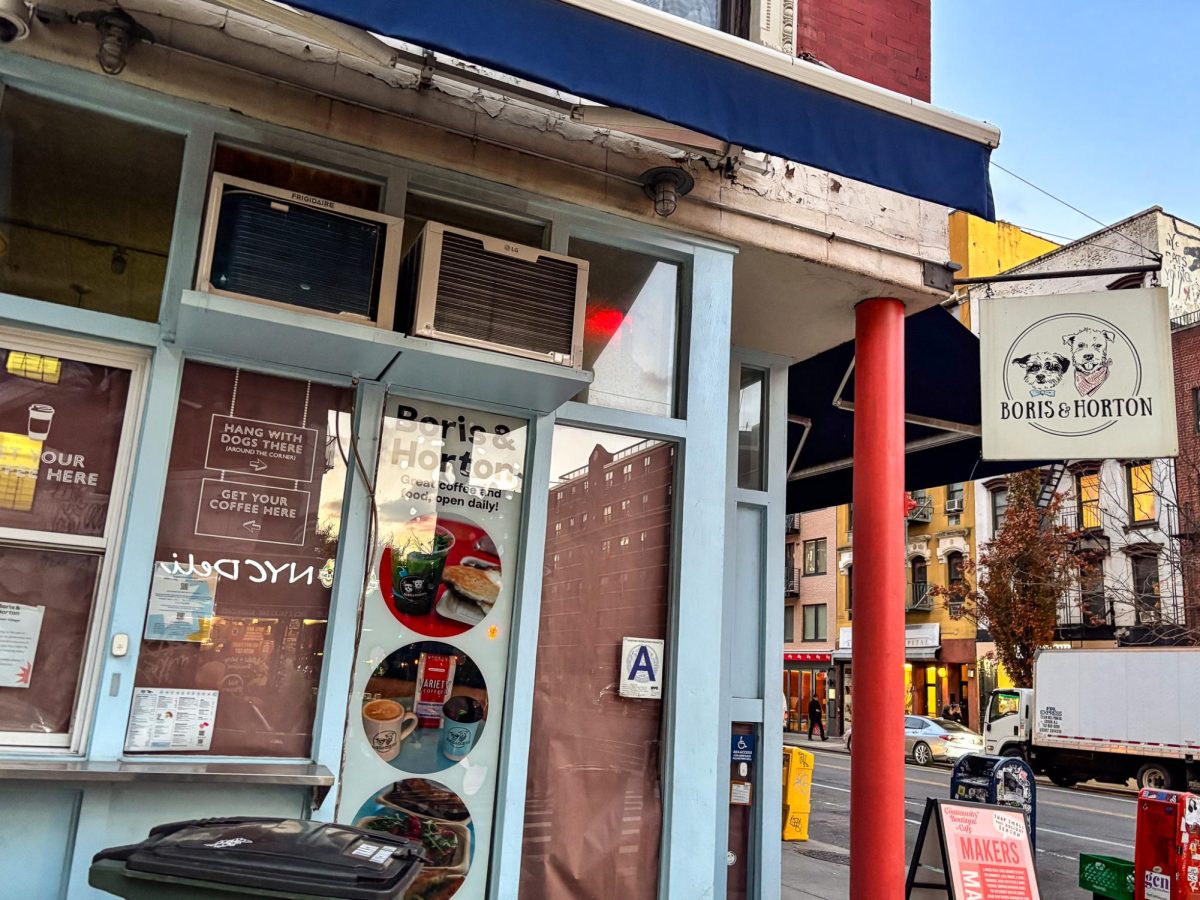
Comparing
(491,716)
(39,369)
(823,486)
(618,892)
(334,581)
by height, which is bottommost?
(618,892)

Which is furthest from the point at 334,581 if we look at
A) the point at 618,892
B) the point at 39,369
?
the point at 618,892

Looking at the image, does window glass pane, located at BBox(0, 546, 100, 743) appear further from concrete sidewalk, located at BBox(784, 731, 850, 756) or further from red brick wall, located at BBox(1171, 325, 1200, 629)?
concrete sidewalk, located at BBox(784, 731, 850, 756)

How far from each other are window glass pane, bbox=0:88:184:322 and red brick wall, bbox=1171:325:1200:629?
21930mm

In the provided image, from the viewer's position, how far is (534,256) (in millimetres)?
4531

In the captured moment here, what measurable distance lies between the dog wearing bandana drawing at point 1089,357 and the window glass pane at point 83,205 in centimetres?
514

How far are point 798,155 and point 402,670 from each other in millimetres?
2926

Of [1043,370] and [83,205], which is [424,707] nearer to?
[83,205]

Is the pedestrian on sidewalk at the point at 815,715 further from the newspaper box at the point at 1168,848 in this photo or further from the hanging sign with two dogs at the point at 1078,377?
the hanging sign with two dogs at the point at 1078,377

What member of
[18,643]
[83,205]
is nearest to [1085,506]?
→ [83,205]

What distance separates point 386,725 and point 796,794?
8.65m

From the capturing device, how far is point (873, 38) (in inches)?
236

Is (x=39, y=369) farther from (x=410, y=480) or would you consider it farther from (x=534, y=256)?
(x=534, y=256)

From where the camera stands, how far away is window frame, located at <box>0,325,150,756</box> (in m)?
3.70

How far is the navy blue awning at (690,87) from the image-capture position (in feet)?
11.5
